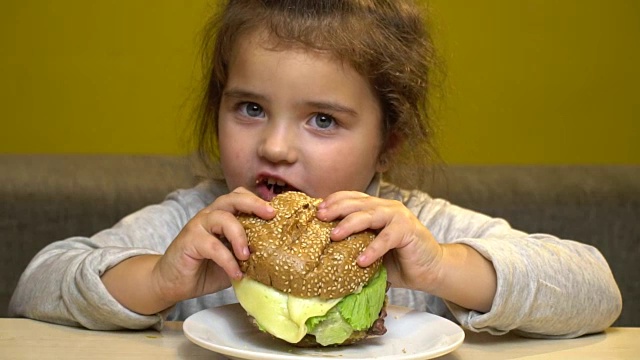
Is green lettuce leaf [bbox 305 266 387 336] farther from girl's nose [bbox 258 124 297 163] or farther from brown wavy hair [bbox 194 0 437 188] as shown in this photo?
brown wavy hair [bbox 194 0 437 188]

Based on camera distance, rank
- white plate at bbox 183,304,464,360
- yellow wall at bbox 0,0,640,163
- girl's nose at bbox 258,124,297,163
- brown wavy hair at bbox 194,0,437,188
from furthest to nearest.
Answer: yellow wall at bbox 0,0,640,163
brown wavy hair at bbox 194,0,437,188
girl's nose at bbox 258,124,297,163
white plate at bbox 183,304,464,360

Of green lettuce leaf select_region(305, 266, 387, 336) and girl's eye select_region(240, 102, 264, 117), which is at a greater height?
girl's eye select_region(240, 102, 264, 117)

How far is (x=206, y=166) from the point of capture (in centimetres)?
207

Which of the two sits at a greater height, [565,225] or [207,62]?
[207,62]

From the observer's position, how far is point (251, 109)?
163 centimetres

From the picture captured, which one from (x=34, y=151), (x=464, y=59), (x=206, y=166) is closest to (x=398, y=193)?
(x=206, y=166)

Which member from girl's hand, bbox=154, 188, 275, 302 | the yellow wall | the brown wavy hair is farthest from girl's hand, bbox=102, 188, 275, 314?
the yellow wall

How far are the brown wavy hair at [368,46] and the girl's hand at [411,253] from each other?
35 cm

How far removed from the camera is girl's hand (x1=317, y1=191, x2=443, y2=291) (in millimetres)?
1293

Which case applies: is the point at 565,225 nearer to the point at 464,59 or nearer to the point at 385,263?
the point at 464,59

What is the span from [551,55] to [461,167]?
2.37 feet

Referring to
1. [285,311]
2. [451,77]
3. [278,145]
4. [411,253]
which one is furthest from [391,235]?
[451,77]

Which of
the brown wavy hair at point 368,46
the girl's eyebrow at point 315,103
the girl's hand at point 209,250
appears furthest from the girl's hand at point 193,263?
the brown wavy hair at point 368,46

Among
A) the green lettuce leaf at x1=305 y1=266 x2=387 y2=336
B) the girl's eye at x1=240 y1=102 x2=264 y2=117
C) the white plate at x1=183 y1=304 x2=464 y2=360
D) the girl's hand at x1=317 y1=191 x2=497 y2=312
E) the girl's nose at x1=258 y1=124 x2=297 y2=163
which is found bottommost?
the white plate at x1=183 y1=304 x2=464 y2=360
